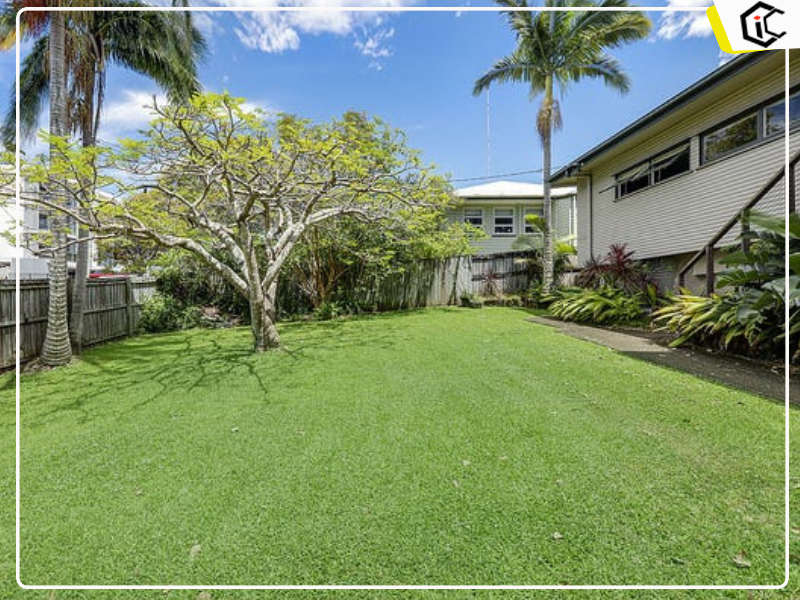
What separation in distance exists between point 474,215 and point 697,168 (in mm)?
8951

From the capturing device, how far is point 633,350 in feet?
17.4

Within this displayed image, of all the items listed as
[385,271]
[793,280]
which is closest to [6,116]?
[385,271]

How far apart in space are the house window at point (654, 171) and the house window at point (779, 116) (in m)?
1.71

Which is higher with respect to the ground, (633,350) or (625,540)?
(633,350)

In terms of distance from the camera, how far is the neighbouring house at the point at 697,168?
19.8ft

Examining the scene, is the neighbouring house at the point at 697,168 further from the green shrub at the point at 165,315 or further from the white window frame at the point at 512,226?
the green shrub at the point at 165,315

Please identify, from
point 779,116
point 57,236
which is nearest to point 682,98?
point 779,116

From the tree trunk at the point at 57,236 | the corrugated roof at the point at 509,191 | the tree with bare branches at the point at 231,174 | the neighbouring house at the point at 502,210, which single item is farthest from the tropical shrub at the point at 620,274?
the tree trunk at the point at 57,236

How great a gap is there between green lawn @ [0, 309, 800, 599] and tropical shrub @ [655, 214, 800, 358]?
1.19 meters

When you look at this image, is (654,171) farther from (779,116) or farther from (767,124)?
(779,116)

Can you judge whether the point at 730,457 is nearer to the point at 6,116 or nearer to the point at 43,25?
the point at 43,25

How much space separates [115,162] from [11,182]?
4.15ft

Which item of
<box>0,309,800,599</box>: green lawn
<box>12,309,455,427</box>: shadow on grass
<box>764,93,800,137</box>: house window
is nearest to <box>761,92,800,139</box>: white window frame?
<box>764,93,800,137</box>: house window

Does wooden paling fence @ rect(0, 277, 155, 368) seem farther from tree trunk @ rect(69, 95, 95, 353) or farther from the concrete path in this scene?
the concrete path
